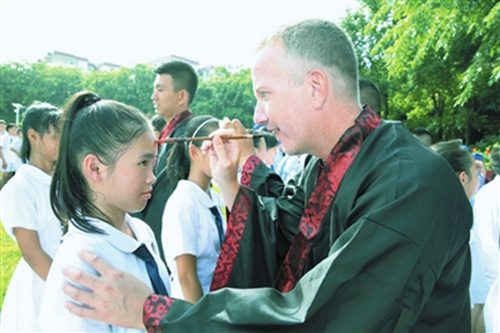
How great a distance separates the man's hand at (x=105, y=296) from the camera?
167 centimetres

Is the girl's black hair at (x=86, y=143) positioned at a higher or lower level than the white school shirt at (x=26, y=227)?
higher

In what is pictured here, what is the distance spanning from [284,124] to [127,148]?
2.34 ft

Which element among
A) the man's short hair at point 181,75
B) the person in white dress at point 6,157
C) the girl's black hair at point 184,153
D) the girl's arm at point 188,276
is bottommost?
the person in white dress at point 6,157

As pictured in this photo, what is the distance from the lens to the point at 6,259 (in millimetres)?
7527

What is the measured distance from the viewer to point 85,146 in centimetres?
216

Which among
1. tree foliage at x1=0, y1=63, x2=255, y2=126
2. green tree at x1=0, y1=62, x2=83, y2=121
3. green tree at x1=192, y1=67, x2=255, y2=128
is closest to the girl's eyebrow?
tree foliage at x1=0, y1=63, x2=255, y2=126

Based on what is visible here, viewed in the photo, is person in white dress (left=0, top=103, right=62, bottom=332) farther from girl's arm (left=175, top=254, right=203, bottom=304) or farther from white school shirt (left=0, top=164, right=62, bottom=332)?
girl's arm (left=175, top=254, right=203, bottom=304)

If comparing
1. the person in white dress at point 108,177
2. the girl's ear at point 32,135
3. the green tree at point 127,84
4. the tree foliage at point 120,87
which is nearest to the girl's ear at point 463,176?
the person in white dress at point 108,177

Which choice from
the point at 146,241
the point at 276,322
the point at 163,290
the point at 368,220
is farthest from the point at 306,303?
the point at 146,241

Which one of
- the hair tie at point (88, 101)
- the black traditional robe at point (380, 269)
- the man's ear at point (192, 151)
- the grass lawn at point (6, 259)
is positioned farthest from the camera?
the grass lawn at point (6, 259)

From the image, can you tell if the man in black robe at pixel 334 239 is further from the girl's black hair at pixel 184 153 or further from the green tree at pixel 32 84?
the green tree at pixel 32 84

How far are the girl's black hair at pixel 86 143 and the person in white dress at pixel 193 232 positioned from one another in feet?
2.87

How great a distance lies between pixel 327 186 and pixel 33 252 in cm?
223

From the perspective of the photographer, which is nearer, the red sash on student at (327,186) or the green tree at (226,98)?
the red sash on student at (327,186)
